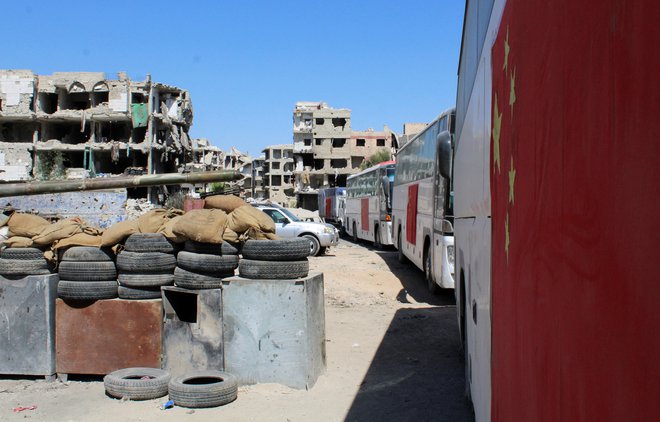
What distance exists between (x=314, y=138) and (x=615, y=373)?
281 feet

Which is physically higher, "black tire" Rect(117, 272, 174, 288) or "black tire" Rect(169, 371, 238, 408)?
"black tire" Rect(117, 272, 174, 288)

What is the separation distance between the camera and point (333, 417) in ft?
19.2

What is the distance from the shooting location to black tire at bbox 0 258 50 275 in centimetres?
711

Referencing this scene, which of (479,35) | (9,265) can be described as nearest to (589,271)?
(479,35)

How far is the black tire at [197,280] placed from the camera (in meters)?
6.77

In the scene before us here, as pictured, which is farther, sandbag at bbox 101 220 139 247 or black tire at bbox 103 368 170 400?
sandbag at bbox 101 220 139 247

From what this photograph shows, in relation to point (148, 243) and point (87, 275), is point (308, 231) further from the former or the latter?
point (87, 275)

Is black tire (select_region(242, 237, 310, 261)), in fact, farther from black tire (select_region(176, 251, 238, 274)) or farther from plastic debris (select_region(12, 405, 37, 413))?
plastic debris (select_region(12, 405, 37, 413))

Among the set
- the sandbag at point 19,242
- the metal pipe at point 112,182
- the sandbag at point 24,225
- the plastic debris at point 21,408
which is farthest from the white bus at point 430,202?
the plastic debris at point 21,408

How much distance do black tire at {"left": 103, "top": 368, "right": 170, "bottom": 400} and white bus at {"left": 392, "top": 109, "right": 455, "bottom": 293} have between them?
5.14 metres

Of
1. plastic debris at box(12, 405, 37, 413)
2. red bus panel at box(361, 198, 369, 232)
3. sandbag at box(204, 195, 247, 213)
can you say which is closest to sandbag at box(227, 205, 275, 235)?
sandbag at box(204, 195, 247, 213)

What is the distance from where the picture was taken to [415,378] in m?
7.21

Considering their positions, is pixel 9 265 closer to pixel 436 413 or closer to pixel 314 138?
pixel 436 413

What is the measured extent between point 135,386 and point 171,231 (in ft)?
5.77
